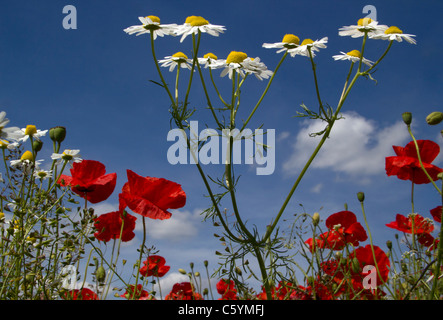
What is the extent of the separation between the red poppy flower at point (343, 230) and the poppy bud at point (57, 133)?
4.47 feet

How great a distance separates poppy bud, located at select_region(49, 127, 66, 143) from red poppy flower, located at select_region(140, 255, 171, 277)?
0.68 m

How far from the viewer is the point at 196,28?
1.81 m

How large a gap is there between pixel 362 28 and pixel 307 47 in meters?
0.32

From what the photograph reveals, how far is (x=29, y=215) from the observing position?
1.62 metres

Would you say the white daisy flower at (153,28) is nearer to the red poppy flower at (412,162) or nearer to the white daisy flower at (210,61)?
the white daisy flower at (210,61)

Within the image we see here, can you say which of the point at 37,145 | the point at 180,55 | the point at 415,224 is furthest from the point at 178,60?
the point at 415,224

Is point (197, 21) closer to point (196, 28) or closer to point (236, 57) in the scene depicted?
point (196, 28)

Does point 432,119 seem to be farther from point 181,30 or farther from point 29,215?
point 29,215

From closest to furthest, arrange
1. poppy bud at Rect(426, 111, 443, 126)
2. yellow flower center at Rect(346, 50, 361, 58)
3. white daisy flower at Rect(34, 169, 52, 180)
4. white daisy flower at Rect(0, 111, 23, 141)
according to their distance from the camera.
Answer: white daisy flower at Rect(0, 111, 23, 141)
poppy bud at Rect(426, 111, 443, 126)
white daisy flower at Rect(34, 169, 52, 180)
yellow flower center at Rect(346, 50, 361, 58)

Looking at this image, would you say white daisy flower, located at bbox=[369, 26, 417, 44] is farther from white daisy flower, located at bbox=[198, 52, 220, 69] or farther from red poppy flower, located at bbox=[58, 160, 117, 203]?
red poppy flower, located at bbox=[58, 160, 117, 203]

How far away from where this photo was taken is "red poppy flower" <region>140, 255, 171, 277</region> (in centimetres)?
204

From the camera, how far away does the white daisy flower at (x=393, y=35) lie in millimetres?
2051

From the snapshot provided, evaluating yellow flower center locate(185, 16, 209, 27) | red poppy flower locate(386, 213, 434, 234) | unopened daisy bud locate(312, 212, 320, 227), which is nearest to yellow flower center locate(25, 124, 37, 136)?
yellow flower center locate(185, 16, 209, 27)
